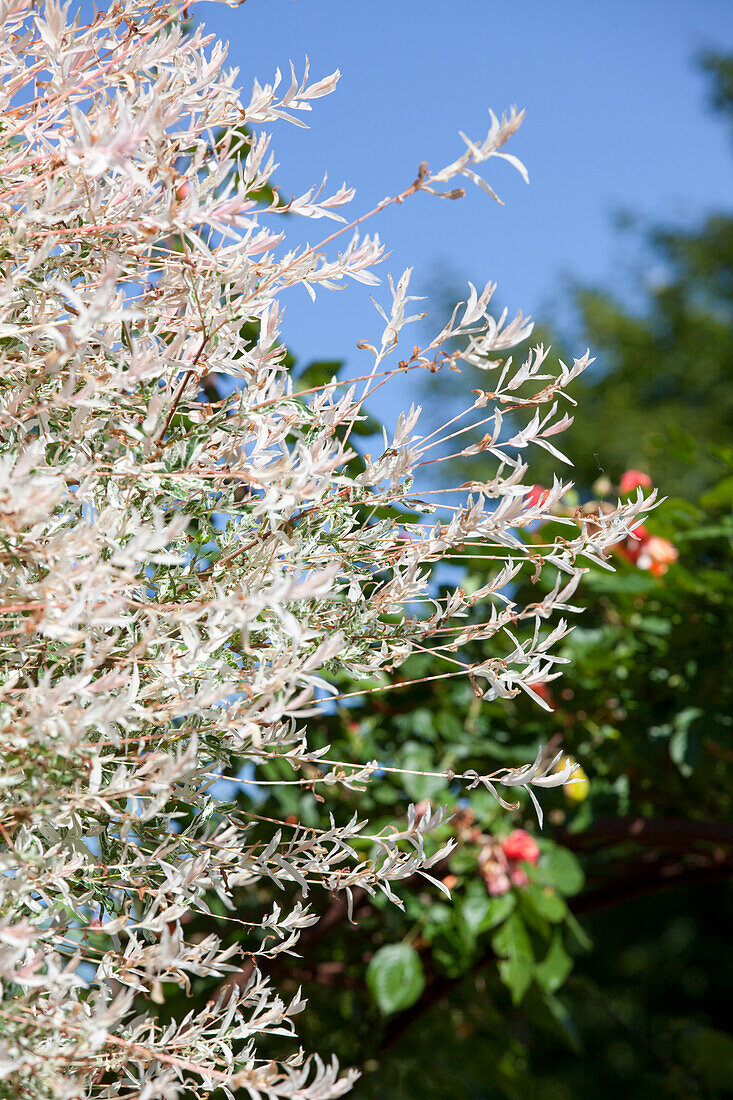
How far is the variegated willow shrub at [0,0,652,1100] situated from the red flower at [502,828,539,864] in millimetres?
797

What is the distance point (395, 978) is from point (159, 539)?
1081mm

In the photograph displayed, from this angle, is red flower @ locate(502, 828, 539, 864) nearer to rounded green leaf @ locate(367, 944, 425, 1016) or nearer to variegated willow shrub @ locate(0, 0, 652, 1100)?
rounded green leaf @ locate(367, 944, 425, 1016)

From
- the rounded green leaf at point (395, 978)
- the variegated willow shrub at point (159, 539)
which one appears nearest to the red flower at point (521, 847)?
the rounded green leaf at point (395, 978)

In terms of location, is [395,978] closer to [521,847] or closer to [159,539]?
[521,847]

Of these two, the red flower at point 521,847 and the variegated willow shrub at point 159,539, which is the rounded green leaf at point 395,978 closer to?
the red flower at point 521,847

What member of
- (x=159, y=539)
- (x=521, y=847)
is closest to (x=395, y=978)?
(x=521, y=847)

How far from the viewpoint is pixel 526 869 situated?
4.61ft

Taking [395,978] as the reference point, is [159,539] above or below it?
above

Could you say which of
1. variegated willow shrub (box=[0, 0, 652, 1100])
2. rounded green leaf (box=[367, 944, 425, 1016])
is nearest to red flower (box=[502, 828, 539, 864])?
rounded green leaf (box=[367, 944, 425, 1016])

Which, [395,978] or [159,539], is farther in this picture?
[395,978]

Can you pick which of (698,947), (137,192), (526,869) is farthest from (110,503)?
(698,947)

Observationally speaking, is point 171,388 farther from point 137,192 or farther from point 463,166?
point 463,166

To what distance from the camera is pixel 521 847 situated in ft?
4.65

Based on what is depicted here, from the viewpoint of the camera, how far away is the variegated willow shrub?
0.50m
